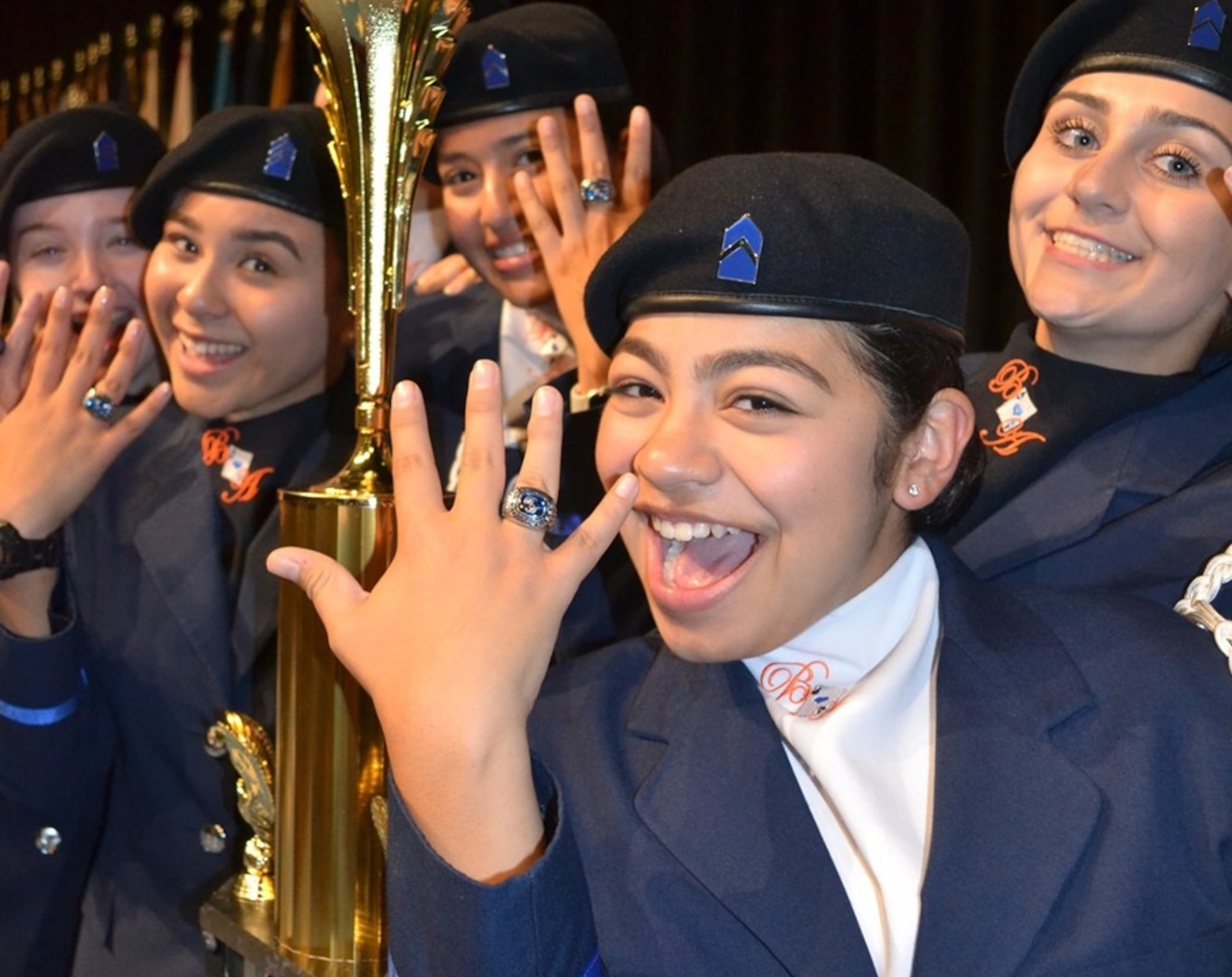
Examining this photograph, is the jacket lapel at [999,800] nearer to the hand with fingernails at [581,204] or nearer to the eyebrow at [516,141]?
the hand with fingernails at [581,204]

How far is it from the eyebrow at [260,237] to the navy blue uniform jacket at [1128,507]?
37.0 inches

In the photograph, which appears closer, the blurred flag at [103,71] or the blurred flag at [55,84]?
the blurred flag at [103,71]

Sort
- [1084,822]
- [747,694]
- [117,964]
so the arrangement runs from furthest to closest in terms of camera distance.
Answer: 1. [117,964]
2. [747,694]
3. [1084,822]

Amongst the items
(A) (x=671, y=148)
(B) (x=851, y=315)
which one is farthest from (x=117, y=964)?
(A) (x=671, y=148)

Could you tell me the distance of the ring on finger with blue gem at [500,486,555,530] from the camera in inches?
46.2

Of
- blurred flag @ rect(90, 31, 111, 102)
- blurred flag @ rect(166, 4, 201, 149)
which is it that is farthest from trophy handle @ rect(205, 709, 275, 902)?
blurred flag @ rect(90, 31, 111, 102)

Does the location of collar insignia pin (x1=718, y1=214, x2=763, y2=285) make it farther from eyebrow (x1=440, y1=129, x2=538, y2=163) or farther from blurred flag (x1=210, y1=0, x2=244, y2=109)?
blurred flag (x1=210, y1=0, x2=244, y2=109)

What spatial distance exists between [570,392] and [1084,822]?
3.22 ft

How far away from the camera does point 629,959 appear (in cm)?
135

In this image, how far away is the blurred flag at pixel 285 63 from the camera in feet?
14.5

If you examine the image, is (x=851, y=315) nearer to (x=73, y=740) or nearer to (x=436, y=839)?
(x=436, y=839)

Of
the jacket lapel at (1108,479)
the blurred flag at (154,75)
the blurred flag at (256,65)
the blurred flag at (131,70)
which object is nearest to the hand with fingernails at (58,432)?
the jacket lapel at (1108,479)

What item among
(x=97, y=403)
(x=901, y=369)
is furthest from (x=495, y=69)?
(x=901, y=369)

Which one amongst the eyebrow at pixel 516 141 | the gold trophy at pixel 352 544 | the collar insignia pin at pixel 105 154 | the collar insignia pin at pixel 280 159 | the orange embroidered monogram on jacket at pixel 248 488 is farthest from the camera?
the collar insignia pin at pixel 105 154
